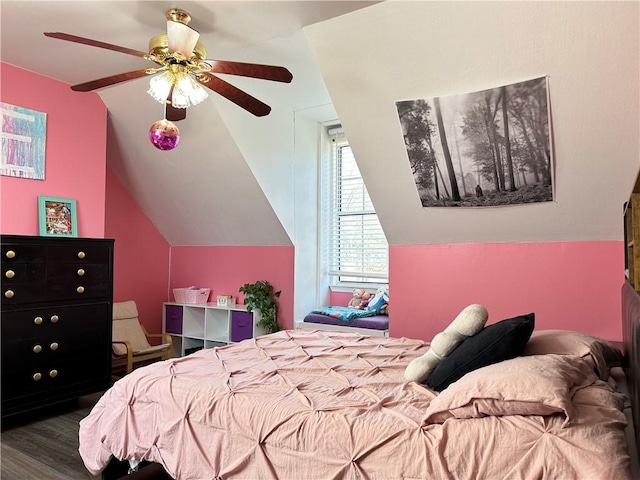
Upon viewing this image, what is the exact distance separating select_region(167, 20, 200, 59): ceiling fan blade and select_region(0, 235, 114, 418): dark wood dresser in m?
1.84

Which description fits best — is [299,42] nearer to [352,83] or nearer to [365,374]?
[352,83]

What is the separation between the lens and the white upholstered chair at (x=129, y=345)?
4191 millimetres

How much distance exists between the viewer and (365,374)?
2146 millimetres

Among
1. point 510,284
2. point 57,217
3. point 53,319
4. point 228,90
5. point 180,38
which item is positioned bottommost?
point 53,319

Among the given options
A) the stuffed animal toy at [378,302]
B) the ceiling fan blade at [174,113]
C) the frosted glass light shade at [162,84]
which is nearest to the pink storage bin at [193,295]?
the stuffed animal toy at [378,302]

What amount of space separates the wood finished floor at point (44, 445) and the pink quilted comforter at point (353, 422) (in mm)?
452

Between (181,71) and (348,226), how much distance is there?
2.76 meters

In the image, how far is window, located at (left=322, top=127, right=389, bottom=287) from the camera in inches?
185

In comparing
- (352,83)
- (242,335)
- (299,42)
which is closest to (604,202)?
(352,83)

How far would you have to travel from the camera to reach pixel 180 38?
91.0 inches

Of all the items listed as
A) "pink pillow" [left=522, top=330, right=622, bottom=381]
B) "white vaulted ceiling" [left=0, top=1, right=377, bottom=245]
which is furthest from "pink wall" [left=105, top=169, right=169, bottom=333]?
"pink pillow" [left=522, top=330, right=622, bottom=381]

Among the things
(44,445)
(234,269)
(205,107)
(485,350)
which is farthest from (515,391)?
(234,269)

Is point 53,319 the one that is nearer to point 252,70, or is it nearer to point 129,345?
point 129,345

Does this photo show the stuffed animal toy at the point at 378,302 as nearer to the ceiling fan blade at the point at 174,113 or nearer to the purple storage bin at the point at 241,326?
the purple storage bin at the point at 241,326
